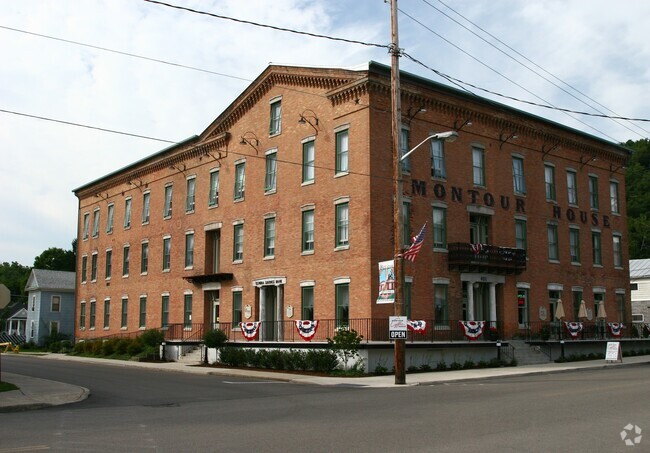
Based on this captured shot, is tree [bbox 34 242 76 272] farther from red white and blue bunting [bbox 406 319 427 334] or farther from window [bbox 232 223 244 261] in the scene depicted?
red white and blue bunting [bbox 406 319 427 334]

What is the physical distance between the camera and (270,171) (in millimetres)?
35906

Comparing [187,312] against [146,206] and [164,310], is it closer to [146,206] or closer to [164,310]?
[164,310]

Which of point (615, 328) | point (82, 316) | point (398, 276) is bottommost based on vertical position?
point (615, 328)

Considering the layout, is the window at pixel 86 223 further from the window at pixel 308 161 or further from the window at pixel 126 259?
the window at pixel 308 161

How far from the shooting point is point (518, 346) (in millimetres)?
33031

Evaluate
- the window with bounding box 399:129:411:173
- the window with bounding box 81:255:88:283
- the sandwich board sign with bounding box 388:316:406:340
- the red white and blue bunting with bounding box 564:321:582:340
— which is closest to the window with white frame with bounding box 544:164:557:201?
the red white and blue bunting with bounding box 564:321:582:340

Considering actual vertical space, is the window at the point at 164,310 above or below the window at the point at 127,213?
below

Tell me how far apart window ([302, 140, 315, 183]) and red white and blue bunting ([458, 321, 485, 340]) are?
1003 cm

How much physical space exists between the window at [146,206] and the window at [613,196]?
100.0ft

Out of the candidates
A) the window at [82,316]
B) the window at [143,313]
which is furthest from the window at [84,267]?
the window at [143,313]

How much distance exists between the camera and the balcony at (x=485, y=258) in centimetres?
3189

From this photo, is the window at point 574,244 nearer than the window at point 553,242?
No

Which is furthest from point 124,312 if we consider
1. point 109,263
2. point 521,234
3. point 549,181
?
point 549,181

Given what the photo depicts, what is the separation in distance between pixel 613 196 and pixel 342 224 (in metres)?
21.9
